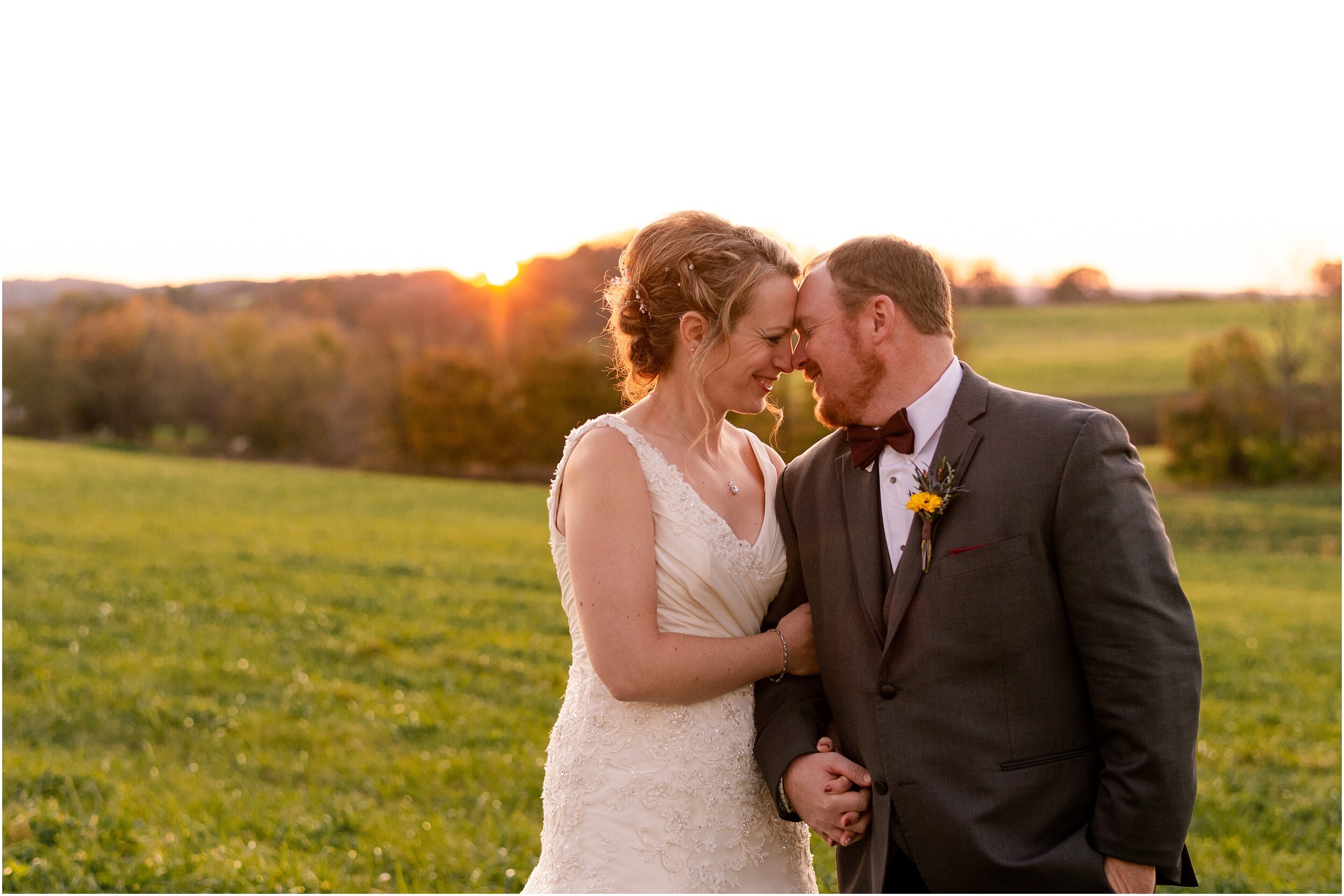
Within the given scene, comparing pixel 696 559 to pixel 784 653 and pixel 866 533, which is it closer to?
pixel 784 653

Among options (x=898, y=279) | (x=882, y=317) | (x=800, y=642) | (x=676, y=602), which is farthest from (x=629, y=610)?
(x=898, y=279)

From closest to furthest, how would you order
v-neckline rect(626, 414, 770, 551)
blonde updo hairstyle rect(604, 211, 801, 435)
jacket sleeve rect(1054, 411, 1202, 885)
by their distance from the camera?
jacket sleeve rect(1054, 411, 1202, 885) < blonde updo hairstyle rect(604, 211, 801, 435) < v-neckline rect(626, 414, 770, 551)

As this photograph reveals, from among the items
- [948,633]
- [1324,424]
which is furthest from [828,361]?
[1324,424]

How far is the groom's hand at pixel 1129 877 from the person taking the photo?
272 centimetres

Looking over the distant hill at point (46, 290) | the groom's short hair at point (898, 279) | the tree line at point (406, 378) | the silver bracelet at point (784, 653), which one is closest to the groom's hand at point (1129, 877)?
the silver bracelet at point (784, 653)

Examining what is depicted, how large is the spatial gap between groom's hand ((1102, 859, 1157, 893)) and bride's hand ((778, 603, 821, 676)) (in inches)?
38.4

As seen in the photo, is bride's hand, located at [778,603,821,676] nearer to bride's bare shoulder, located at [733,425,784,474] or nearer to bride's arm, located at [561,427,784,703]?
bride's arm, located at [561,427,784,703]

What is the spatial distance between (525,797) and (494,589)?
24.7 feet

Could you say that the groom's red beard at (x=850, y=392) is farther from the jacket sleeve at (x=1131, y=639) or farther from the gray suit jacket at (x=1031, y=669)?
the jacket sleeve at (x=1131, y=639)

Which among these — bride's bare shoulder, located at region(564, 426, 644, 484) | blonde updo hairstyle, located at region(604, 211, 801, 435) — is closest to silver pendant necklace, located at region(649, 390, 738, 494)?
blonde updo hairstyle, located at region(604, 211, 801, 435)

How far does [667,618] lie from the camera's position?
3.27m

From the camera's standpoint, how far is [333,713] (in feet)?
27.2

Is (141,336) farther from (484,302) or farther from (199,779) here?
(199,779)

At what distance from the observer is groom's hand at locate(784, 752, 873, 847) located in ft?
9.79
